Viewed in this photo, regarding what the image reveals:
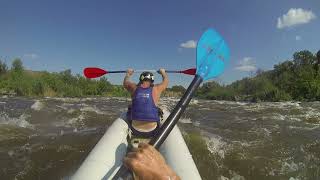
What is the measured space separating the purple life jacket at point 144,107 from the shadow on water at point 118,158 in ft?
1.47

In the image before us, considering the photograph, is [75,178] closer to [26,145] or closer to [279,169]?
[26,145]

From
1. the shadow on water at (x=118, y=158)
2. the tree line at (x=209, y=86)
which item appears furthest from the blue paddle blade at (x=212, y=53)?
the tree line at (x=209, y=86)

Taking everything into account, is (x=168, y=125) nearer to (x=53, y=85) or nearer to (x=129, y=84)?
(x=129, y=84)

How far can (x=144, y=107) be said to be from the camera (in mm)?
5059

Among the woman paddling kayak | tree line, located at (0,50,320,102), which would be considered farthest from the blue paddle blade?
tree line, located at (0,50,320,102)

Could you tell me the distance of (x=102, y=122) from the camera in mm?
9367

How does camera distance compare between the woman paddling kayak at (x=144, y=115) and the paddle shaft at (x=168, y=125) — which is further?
the woman paddling kayak at (x=144, y=115)

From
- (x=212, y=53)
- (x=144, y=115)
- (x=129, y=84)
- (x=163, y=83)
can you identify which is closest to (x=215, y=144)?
(x=163, y=83)

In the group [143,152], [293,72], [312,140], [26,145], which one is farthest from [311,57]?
[143,152]

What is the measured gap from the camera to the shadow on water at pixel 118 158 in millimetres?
4203

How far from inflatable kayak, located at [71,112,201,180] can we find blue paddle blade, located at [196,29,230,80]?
1.74 meters

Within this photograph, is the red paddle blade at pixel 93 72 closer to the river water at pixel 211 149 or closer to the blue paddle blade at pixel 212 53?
the river water at pixel 211 149

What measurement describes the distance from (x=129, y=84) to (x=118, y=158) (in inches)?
67.9

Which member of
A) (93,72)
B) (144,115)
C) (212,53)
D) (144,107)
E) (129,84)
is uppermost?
(212,53)
